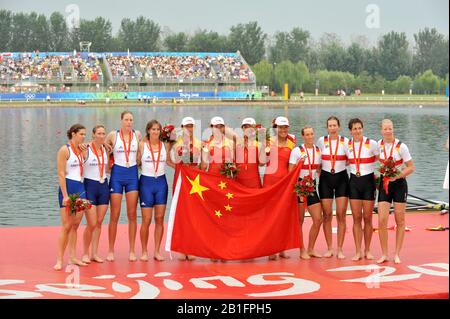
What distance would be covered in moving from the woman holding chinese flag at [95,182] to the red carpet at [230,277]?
35 centimetres

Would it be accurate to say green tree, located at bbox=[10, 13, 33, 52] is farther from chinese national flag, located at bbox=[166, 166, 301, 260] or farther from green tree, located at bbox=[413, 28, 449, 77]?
chinese national flag, located at bbox=[166, 166, 301, 260]

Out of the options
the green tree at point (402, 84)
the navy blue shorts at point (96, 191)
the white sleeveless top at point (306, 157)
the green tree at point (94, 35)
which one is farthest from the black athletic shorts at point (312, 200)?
the green tree at point (94, 35)

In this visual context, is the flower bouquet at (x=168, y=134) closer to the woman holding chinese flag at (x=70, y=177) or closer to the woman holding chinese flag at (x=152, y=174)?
the woman holding chinese flag at (x=152, y=174)

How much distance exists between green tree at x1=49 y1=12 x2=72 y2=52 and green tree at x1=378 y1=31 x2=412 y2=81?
31863 mm

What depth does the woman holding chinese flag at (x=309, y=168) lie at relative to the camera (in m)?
7.94

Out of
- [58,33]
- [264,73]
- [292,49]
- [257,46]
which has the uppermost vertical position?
[58,33]

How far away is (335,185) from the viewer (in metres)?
7.98

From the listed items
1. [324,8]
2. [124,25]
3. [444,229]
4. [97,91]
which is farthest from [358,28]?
[444,229]

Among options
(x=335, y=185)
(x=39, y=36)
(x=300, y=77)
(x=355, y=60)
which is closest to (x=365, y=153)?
(x=335, y=185)

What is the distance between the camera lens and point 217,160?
7980mm

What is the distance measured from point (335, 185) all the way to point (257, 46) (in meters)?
76.7

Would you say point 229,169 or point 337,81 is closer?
point 229,169

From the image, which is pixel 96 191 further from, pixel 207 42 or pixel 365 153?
pixel 207 42
